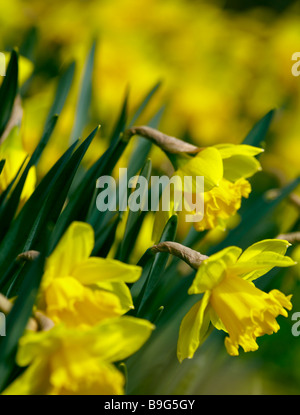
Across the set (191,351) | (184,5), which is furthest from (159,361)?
(184,5)

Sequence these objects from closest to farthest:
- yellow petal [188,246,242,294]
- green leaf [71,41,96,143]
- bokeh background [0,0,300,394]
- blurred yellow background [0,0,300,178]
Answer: yellow petal [188,246,242,294] < green leaf [71,41,96,143] < bokeh background [0,0,300,394] < blurred yellow background [0,0,300,178]

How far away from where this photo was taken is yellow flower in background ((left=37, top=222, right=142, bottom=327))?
24.5 inches

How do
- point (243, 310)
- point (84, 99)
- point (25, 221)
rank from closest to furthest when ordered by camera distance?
point (243, 310), point (25, 221), point (84, 99)

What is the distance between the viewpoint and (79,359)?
595 millimetres

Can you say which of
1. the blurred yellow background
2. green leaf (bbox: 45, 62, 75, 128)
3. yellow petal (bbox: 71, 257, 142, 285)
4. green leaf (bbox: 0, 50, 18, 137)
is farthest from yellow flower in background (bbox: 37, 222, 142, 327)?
the blurred yellow background

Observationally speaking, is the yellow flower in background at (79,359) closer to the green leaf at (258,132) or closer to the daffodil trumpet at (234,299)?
the daffodil trumpet at (234,299)

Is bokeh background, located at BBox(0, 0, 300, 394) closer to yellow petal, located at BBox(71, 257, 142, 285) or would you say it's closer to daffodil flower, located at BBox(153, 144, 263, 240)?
daffodil flower, located at BBox(153, 144, 263, 240)

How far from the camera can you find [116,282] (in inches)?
26.9

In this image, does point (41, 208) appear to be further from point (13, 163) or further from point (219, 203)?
point (219, 203)

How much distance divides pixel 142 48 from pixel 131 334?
1699 mm

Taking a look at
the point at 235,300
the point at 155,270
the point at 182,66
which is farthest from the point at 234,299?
the point at 182,66

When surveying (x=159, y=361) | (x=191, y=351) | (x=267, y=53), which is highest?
(x=267, y=53)

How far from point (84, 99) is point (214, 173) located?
1.67 feet

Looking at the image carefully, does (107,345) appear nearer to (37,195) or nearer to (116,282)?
(116,282)
